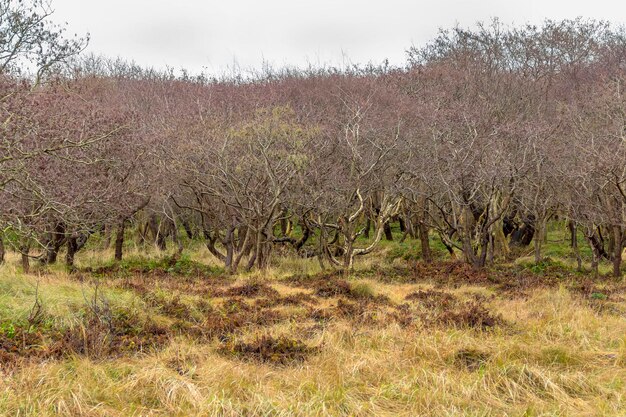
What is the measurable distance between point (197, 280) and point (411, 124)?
8080 millimetres

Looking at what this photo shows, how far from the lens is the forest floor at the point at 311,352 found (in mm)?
4406

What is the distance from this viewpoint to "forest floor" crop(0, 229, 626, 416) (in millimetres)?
4406

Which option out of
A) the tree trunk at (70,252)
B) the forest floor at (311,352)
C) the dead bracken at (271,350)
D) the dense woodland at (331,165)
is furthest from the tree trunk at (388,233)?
the dead bracken at (271,350)

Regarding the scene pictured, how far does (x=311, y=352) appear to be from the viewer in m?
6.00

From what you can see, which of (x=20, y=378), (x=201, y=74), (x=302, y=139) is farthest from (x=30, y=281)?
(x=201, y=74)

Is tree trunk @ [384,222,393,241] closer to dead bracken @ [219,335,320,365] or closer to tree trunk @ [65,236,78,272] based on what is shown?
tree trunk @ [65,236,78,272]

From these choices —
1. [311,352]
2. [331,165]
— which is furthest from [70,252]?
[311,352]

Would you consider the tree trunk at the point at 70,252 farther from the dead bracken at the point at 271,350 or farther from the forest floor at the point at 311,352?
the dead bracken at the point at 271,350

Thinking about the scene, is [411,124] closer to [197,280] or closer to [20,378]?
[197,280]

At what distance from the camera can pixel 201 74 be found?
27812 mm

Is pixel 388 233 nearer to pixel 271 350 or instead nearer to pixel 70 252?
pixel 70 252

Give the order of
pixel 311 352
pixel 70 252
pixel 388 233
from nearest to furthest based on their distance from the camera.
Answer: pixel 311 352 → pixel 70 252 → pixel 388 233

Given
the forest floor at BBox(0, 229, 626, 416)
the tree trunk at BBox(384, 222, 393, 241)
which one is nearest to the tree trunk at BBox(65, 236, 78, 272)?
the forest floor at BBox(0, 229, 626, 416)

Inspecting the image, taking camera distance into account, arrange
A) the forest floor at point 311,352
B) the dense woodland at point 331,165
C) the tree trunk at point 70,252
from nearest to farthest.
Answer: the forest floor at point 311,352 → the dense woodland at point 331,165 → the tree trunk at point 70,252
